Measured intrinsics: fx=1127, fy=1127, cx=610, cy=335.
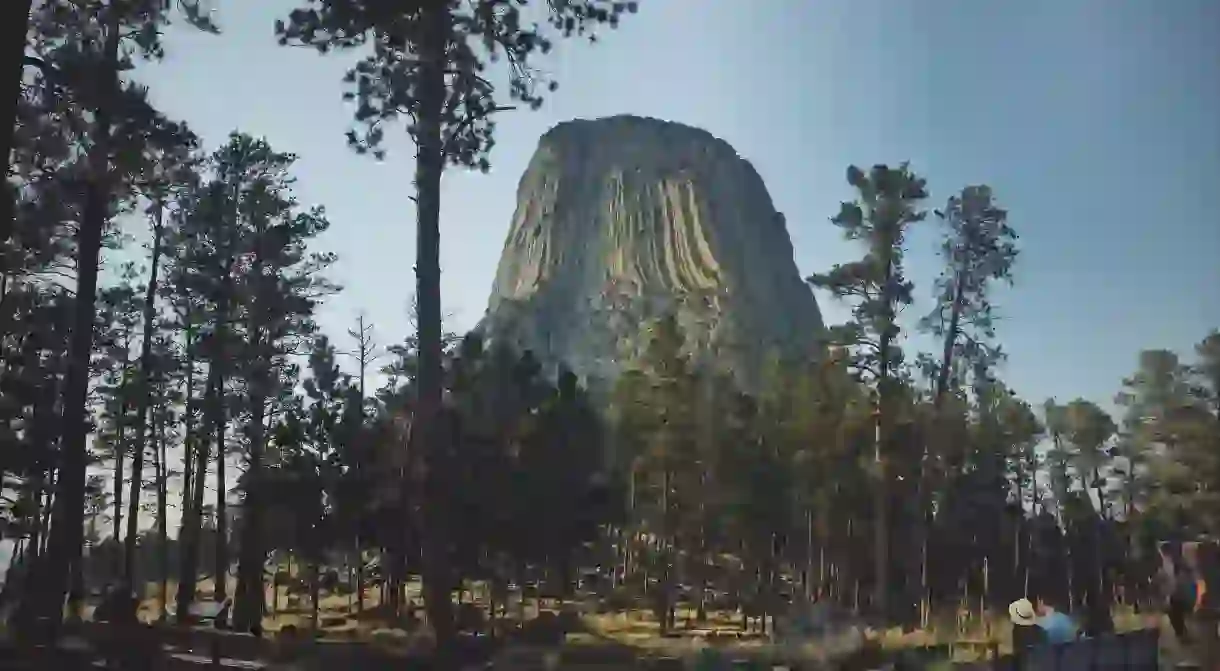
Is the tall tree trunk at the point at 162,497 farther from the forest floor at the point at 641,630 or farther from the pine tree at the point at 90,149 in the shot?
the pine tree at the point at 90,149

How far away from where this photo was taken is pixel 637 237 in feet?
589

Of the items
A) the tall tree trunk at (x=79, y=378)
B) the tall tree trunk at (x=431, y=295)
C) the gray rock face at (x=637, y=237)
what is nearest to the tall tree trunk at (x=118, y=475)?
the tall tree trunk at (x=79, y=378)

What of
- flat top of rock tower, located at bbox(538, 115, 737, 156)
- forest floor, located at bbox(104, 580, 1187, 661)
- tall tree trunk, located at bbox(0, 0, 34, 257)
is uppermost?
flat top of rock tower, located at bbox(538, 115, 737, 156)

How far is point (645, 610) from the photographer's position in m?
46.1

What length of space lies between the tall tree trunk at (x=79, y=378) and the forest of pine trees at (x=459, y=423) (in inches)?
2.1

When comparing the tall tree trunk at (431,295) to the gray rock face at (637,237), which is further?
the gray rock face at (637,237)

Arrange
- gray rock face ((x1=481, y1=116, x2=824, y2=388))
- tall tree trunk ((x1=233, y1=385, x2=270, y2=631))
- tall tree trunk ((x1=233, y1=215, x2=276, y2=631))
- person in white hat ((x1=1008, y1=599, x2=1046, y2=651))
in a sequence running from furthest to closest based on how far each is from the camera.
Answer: gray rock face ((x1=481, y1=116, x2=824, y2=388)) < tall tree trunk ((x1=233, y1=215, x2=276, y2=631)) < tall tree trunk ((x1=233, y1=385, x2=270, y2=631)) < person in white hat ((x1=1008, y1=599, x2=1046, y2=651))

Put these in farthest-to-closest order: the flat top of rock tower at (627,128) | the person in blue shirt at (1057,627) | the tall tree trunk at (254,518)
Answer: the flat top of rock tower at (627,128)
the tall tree trunk at (254,518)
the person in blue shirt at (1057,627)

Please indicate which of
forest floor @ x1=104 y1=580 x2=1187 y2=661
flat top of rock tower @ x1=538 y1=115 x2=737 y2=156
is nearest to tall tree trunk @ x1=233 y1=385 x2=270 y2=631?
forest floor @ x1=104 y1=580 x2=1187 y2=661

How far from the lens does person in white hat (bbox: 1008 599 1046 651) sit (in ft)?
30.8

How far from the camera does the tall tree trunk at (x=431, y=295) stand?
1456 cm

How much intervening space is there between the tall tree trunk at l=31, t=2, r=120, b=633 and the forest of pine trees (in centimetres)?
5

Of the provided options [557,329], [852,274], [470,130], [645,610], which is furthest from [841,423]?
[557,329]

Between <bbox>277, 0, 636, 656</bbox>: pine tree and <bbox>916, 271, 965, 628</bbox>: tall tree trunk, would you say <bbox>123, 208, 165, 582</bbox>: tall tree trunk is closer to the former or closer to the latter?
<bbox>277, 0, 636, 656</bbox>: pine tree
